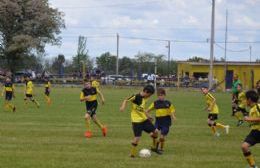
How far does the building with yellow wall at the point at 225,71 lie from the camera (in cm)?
7325

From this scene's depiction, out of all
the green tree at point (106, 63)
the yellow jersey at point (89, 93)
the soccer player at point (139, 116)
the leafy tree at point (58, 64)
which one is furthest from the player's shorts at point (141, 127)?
the green tree at point (106, 63)

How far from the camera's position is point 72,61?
293 ft

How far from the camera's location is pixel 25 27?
7369cm

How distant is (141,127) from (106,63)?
272 feet

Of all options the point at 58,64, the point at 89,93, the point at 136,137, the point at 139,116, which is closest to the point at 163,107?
the point at 139,116

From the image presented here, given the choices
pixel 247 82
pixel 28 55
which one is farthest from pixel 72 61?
pixel 247 82

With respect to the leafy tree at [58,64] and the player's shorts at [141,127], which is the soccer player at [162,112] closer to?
the player's shorts at [141,127]

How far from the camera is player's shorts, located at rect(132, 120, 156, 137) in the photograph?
1448 centimetres

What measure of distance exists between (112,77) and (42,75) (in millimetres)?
8963

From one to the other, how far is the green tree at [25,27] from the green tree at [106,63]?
1500 centimetres

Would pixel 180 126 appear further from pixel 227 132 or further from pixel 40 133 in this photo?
pixel 40 133

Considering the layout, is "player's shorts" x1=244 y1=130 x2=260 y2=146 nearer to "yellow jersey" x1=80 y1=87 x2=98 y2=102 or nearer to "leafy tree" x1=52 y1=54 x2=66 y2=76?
"yellow jersey" x1=80 y1=87 x2=98 y2=102

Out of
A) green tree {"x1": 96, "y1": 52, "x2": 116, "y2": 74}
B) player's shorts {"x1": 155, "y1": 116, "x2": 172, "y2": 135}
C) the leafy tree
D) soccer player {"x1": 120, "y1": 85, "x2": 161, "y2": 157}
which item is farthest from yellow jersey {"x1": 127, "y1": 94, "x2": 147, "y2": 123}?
green tree {"x1": 96, "y1": 52, "x2": 116, "y2": 74}

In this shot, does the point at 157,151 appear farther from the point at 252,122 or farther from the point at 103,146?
the point at 252,122
